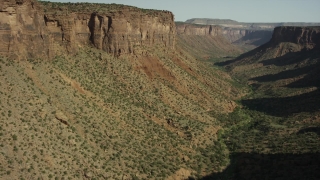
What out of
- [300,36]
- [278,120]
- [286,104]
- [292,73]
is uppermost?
[300,36]

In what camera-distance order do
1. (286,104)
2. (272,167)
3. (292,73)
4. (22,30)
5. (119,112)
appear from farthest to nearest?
(292,73)
(286,104)
(119,112)
(272,167)
(22,30)

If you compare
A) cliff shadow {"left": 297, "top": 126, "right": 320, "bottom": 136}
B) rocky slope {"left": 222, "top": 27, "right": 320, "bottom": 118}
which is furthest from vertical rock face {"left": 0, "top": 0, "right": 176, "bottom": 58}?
rocky slope {"left": 222, "top": 27, "right": 320, "bottom": 118}

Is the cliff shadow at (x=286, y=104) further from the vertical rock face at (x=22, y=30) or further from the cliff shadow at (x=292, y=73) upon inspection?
the vertical rock face at (x=22, y=30)

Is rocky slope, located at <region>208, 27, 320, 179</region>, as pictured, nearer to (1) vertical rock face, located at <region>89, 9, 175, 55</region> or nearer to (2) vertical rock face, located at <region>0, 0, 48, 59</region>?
(1) vertical rock face, located at <region>89, 9, 175, 55</region>

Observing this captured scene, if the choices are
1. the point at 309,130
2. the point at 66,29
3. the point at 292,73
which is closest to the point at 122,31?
the point at 66,29

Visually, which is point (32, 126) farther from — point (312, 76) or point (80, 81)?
point (312, 76)

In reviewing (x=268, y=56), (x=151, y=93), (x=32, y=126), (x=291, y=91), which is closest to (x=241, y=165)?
(x=151, y=93)

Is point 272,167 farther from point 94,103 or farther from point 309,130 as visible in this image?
point 94,103

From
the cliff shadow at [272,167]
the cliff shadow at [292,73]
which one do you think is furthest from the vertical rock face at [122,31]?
the cliff shadow at [292,73]
